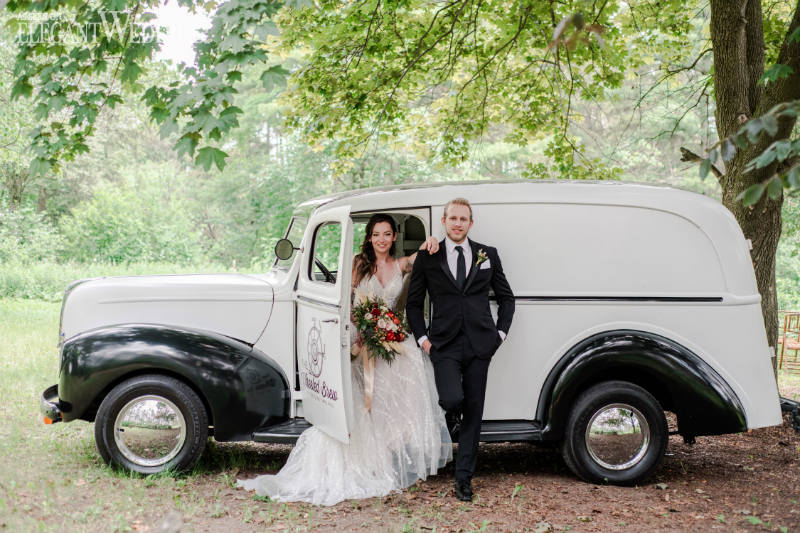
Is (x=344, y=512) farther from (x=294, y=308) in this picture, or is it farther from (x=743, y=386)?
(x=743, y=386)

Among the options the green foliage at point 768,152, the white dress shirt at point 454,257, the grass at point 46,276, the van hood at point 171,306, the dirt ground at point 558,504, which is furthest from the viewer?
the grass at point 46,276

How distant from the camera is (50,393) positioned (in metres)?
5.55

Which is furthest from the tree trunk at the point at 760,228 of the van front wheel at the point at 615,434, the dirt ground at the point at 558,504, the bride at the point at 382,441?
the bride at the point at 382,441

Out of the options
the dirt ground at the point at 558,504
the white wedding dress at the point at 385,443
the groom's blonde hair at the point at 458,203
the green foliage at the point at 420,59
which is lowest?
the dirt ground at the point at 558,504

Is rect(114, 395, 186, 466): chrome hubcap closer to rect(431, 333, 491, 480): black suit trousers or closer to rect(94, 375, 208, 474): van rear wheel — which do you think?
rect(94, 375, 208, 474): van rear wheel

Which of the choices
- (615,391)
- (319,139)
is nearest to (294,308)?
(615,391)

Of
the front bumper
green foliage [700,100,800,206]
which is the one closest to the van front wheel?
green foliage [700,100,800,206]

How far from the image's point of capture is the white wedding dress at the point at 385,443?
4.99 meters

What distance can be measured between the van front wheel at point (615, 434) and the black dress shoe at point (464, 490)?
33.5 inches

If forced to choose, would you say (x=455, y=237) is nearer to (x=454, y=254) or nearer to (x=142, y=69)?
(x=454, y=254)

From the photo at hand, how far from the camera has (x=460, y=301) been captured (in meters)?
5.00

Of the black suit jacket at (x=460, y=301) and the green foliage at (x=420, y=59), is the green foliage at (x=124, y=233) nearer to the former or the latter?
the green foliage at (x=420, y=59)

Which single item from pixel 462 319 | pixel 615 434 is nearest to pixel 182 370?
pixel 462 319

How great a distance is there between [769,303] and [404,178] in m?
12.7
